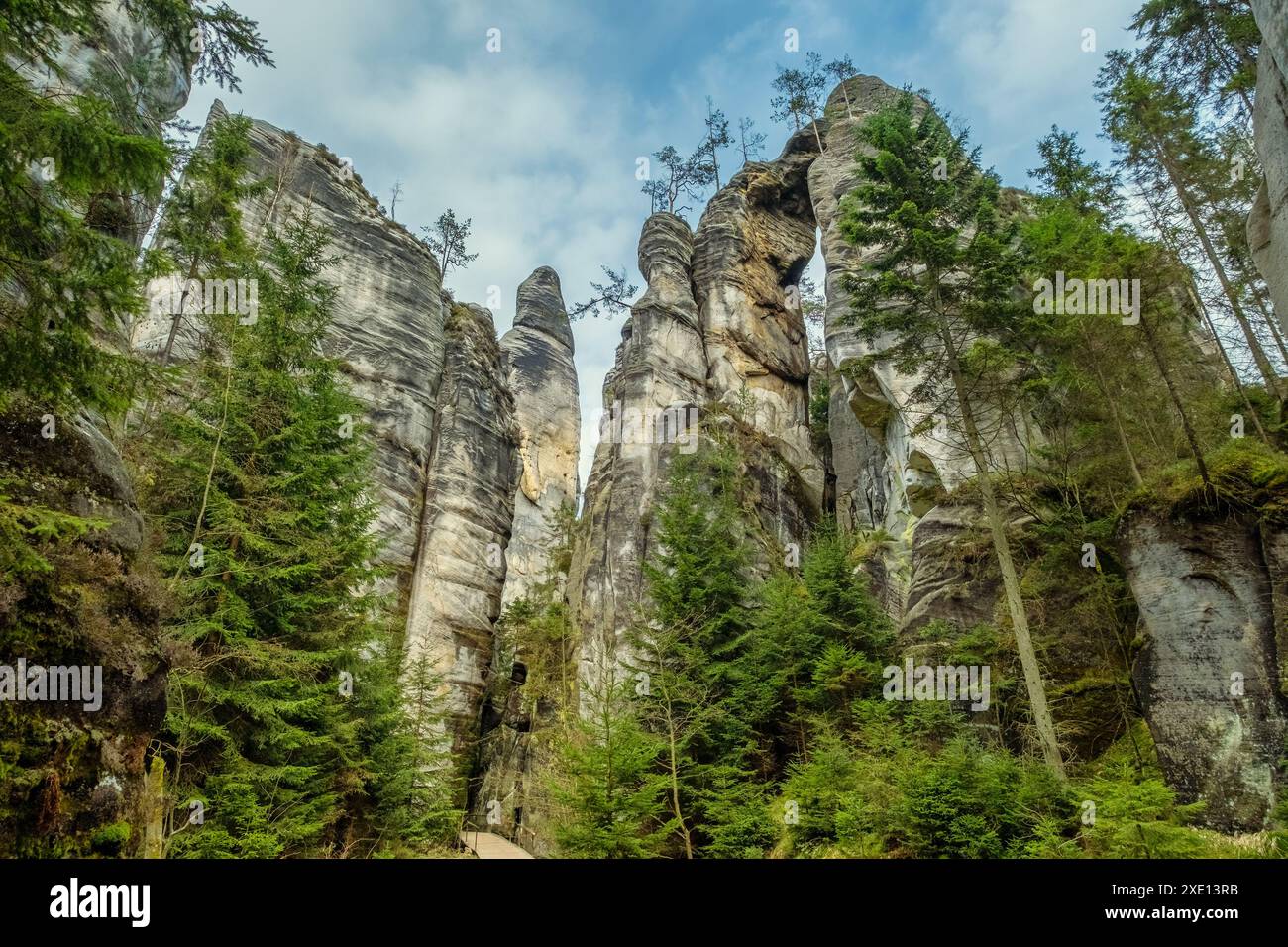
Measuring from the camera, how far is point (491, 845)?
23.9 m

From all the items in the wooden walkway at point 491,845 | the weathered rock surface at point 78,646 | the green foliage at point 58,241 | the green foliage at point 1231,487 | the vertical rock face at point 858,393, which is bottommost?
the wooden walkway at point 491,845

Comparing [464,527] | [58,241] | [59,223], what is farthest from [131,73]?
[464,527]

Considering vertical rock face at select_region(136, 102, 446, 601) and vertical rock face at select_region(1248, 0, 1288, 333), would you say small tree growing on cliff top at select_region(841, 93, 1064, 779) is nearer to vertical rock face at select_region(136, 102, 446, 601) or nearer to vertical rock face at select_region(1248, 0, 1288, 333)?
vertical rock face at select_region(1248, 0, 1288, 333)

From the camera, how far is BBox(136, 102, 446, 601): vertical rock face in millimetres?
24438

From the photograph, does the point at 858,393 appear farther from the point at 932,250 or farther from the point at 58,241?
the point at 58,241

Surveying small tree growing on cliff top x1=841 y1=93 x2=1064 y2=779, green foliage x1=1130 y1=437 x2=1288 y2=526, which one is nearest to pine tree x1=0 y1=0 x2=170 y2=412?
small tree growing on cliff top x1=841 y1=93 x2=1064 y2=779

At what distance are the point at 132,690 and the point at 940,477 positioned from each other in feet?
67.2

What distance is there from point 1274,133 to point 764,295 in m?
25.5

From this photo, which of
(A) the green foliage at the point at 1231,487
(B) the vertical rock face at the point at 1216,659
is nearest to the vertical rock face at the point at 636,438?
(B) the vertical rock face at the point at 1216,659

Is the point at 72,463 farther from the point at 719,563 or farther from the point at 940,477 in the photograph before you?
the point at 940,477

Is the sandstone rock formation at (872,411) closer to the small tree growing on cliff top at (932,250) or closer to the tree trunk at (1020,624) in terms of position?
the small tree growing on cliff top at (932,250)

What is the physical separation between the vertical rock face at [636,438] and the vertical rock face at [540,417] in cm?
1162

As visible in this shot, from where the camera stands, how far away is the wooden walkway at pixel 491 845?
22.1 metres
